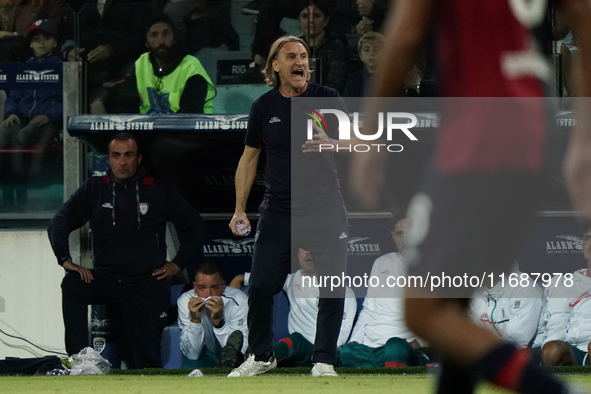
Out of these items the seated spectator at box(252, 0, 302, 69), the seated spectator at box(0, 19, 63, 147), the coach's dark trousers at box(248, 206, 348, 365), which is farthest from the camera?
the seated spectator at box(0, 19, 63, 147)

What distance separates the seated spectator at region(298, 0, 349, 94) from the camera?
24.0 feet

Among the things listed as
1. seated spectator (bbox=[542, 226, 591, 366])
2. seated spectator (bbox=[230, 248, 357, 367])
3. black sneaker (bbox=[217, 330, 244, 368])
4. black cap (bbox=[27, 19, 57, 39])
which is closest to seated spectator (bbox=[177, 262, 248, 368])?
black sneaker (bbox=[217, 330, 244, 368])

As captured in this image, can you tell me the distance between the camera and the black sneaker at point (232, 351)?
6.59 m

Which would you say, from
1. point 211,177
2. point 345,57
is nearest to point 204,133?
point 211,177

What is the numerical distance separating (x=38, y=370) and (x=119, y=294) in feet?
2.71

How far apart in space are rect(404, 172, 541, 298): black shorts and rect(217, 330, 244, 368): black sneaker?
4.65 m

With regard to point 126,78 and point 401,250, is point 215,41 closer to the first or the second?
point 126,78

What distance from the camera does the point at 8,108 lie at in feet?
25.6

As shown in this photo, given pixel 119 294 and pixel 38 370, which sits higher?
pixel 119 294

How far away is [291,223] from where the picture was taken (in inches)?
221

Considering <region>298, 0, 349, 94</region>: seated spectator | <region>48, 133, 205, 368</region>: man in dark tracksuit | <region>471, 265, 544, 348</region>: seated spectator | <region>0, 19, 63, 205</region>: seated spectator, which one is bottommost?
<region>471, 265, 544, 348</region>: seated spectator

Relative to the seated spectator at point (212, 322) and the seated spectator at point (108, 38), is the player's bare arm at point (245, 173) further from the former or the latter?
the seated spectator at point (108, 38)

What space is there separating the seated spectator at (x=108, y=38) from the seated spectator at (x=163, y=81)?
0.08 m

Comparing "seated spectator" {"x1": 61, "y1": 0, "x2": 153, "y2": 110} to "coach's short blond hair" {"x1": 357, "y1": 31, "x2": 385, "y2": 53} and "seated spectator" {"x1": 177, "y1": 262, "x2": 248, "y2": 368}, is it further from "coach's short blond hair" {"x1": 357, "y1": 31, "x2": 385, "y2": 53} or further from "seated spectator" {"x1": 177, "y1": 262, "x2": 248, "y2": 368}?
"seated spectator" {"x1": 177, "y1": 262, "x2": 248, "y2": 368}
